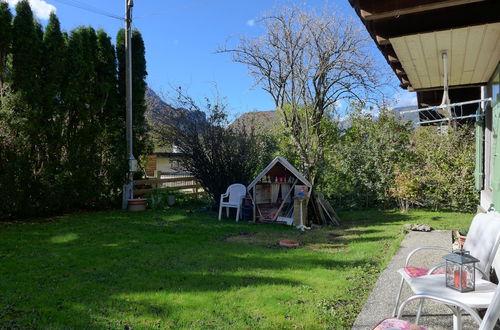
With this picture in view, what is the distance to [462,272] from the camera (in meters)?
2.62

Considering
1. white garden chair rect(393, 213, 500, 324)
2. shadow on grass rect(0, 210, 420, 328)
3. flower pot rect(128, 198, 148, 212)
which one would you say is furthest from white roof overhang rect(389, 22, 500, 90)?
flower pot rect(128, 198, 148, 212)

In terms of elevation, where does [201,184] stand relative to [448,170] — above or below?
below

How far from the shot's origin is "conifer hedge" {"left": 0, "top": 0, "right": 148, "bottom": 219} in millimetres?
8898

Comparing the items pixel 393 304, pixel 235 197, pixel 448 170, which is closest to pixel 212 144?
pixel 235 197

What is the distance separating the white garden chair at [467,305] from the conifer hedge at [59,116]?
910 cm

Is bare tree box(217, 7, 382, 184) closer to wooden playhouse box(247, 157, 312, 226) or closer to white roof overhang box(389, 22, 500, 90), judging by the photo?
wooden playhouse box(247, 157, 312, 226)

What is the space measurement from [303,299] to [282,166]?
566cm

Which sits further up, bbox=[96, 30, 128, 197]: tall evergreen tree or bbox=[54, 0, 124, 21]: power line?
bbox=[54, 0, 124, 21]: power line

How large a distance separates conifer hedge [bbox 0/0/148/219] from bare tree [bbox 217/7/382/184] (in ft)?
14.5

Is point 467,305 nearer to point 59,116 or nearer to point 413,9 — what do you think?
point 413,9

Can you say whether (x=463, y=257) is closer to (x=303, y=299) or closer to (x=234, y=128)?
(x=303, y=299)

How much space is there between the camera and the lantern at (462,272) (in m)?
2.63

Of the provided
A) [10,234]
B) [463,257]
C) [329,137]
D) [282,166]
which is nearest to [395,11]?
[463,257]

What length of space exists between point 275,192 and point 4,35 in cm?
740
